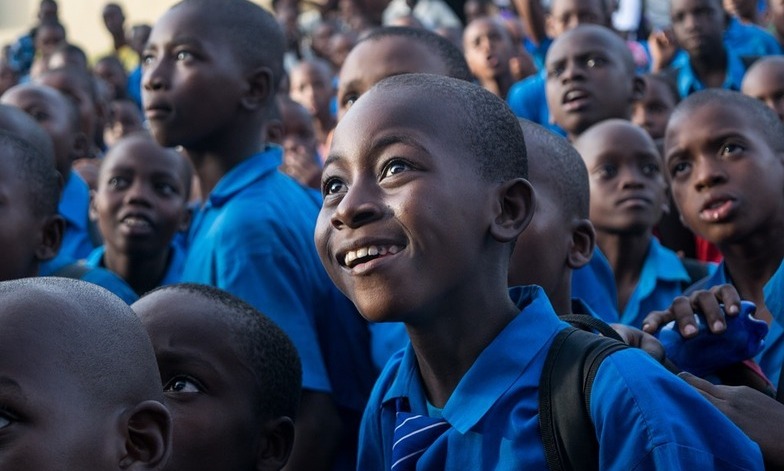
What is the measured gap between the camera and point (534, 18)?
303 inches

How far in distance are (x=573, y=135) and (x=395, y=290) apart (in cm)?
309

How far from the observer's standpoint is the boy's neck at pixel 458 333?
2211mm

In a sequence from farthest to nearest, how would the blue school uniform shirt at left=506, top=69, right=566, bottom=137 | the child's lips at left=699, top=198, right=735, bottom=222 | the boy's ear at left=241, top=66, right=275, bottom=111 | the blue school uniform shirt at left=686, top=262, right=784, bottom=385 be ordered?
the blue school uniform shirt at left=506, top=69, right=566, bottom=137 < the boy's ear at left=241, top=66, right=275, bottom=111 < the child's lips at left=699, top=198, right=735, bottom=222 < the blue school uniform shirt at left=686, top=262, right=784, bottom=385

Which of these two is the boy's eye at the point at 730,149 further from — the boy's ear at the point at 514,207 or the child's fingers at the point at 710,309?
the boy's ear at the point at 514,207

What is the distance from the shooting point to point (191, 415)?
2.50m

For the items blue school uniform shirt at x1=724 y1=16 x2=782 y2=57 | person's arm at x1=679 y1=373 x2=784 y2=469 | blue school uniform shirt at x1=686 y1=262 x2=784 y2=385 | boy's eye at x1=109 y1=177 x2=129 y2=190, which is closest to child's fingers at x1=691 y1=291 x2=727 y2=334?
person's arm at x1=679 y1=373 x2=784 y2=469

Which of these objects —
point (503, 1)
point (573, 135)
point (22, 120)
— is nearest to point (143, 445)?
point (22, 120)

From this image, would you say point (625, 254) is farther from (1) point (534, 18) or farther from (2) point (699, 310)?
(1) point (534, 18)

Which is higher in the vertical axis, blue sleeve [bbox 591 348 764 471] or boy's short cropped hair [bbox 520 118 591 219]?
boy's short cropped hair [bbox 520 118 591 219]

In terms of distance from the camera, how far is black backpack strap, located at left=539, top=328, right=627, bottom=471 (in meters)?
1.93

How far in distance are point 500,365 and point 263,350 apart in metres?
0.74

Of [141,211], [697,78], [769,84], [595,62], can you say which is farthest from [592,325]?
[697,78]

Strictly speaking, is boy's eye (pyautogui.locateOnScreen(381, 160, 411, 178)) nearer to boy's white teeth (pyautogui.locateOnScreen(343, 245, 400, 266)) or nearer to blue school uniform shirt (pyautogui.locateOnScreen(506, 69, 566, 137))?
boy's white teeth (pyautogui.locateOnScreen(343, 245, 400, 266))

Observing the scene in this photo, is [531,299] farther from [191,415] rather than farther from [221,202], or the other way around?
[221,202]
